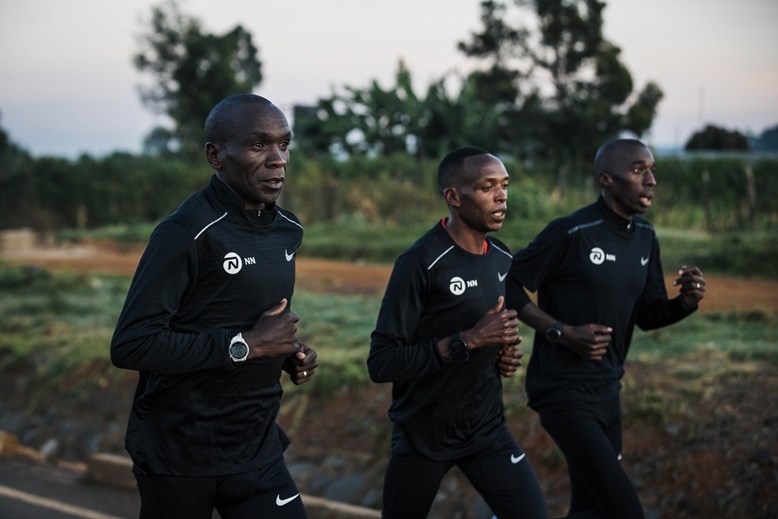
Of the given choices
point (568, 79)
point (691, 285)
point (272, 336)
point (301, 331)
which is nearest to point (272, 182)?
point (272, 336)

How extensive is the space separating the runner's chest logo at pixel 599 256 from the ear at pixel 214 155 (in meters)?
2.31

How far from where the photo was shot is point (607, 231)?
568 cm

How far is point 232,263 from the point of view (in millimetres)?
3908

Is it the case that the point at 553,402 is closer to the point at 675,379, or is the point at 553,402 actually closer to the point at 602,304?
the point at 602,304

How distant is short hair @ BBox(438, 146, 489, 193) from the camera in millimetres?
4953

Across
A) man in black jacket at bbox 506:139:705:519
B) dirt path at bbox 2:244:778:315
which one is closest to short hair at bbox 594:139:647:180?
man in black jacket at bbox 506:139:705:519

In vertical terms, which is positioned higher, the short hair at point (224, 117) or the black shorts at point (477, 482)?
the short hair at point (224, 117)

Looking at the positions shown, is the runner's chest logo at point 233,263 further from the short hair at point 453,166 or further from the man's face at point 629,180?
the man's face at point 629,180

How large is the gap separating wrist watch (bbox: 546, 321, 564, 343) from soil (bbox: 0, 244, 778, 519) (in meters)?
2.16

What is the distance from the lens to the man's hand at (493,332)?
178 inches

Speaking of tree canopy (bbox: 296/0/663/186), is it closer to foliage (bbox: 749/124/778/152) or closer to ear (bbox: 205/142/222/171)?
foliage (bbox: 749/124/778/152)

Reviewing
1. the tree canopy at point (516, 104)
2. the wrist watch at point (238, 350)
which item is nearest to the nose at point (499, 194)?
the wrist watch at point (238, 350)

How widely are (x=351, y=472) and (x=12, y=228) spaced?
23.7 m

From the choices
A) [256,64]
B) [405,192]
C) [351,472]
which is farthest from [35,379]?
[256,64]
